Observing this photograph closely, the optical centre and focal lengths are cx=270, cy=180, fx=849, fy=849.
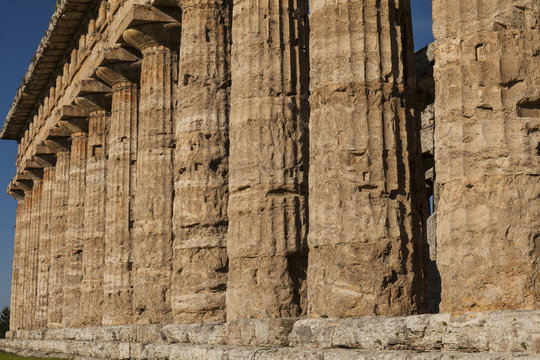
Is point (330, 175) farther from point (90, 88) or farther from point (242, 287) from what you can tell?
point (90, 88)

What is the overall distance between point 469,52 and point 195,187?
7.63 metres

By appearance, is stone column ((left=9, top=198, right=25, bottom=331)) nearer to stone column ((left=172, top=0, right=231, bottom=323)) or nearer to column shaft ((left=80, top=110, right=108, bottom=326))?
column shaft ((left=80, top=110, right=108, bottom=326))

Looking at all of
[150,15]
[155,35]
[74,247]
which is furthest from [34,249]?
[150,15]

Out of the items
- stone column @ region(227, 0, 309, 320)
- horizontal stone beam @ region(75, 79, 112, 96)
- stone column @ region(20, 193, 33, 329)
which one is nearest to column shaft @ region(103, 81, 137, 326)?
horizontal stone beam @ region(75, 79, 112, 96)

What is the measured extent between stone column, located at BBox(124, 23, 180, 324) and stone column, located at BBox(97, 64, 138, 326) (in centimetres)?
152

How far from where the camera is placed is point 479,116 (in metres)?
9.02

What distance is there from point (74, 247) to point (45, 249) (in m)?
5.94

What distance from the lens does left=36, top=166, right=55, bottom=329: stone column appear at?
103 feet

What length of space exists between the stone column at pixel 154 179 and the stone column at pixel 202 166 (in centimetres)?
200

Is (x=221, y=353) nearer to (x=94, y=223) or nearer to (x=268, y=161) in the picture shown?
(x=268, y=161)

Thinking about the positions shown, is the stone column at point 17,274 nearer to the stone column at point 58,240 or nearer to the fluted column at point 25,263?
the fluted column at point 25,263

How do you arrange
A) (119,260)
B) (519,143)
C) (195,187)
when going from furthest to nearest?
(119,260) → (195,187) → (519,143)

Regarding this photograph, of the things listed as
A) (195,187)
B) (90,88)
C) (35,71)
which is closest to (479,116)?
(195,187)

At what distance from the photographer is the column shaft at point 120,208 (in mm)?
19922
